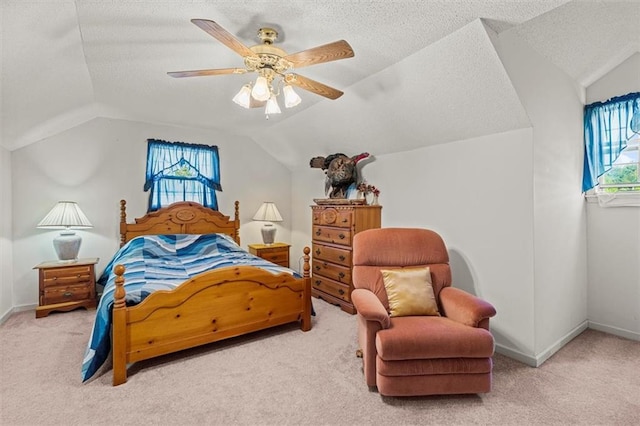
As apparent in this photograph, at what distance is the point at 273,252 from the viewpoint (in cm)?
477

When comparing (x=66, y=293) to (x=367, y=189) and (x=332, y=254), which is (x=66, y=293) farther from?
(x=367, y=189)

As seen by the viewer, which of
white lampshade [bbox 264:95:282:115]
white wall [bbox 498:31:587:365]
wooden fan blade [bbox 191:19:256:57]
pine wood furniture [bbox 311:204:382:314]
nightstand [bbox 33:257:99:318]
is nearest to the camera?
wooden fan blade [bbox 191:19:256:57]

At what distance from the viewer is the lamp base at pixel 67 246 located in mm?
3533

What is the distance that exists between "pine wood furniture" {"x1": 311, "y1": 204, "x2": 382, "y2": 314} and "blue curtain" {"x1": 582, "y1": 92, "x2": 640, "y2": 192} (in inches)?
84.6

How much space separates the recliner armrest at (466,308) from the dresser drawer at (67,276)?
12.7 feet

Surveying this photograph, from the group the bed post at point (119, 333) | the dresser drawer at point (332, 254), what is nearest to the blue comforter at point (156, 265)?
the bed post at point (119, 333)

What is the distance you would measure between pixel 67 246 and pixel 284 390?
316cm

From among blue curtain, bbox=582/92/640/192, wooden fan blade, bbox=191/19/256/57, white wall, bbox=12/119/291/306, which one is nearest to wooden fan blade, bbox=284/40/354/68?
wooden fan blade, bbox=191/19/256/57

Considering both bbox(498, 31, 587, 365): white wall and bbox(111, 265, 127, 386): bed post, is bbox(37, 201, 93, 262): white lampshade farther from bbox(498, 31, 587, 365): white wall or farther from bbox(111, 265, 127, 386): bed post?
bbox(498, 31, 587, 365): white wall

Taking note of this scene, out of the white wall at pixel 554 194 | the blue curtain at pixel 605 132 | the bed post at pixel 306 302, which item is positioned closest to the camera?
the white wall at pixel 554 194

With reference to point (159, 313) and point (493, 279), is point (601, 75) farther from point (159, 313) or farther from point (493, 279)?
point (159, 313)

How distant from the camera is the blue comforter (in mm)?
2244

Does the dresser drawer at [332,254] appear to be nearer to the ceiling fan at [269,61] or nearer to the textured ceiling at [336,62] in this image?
the textured ceiling at [336,62]

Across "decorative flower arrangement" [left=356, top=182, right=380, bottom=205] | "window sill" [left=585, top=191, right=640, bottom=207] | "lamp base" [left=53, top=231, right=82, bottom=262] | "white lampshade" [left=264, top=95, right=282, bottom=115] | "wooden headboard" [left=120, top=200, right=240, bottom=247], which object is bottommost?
"lamp base" [left=53, top=231, right=82, bottom=262]
